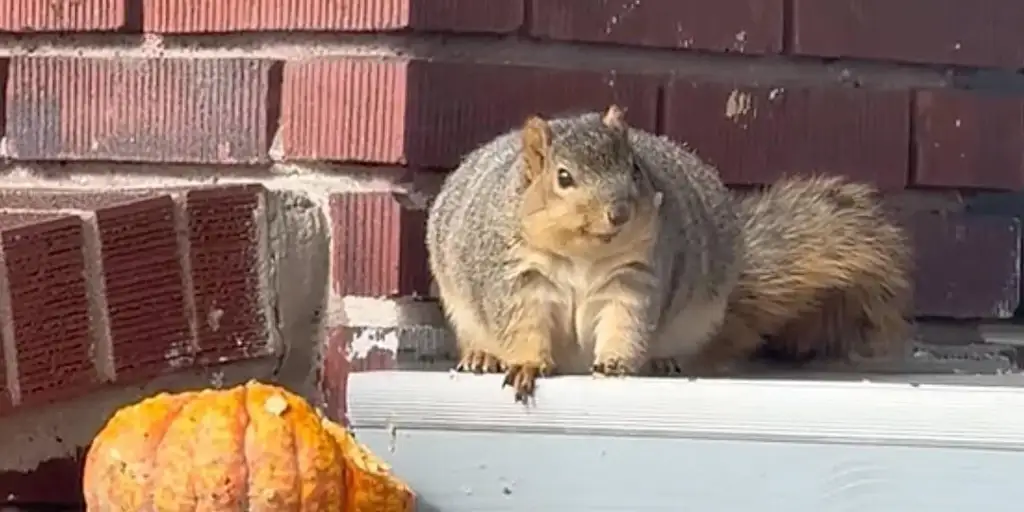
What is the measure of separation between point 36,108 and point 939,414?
28.6 inches

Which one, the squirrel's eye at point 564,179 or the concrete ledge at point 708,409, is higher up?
the squirrel's eye at point 564,179

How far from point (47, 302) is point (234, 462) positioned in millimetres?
273

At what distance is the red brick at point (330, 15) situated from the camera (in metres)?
1.27

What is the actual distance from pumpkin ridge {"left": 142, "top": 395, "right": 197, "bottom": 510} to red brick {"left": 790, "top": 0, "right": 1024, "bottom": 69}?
2.03 ft

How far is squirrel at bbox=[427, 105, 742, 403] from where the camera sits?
1.16 m

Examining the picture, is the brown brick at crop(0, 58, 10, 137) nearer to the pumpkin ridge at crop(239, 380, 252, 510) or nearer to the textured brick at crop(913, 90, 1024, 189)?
the pumpkin ridge at crop(239, 380, 252, 510)

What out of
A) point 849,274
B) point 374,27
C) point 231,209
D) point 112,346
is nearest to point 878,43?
point 849,274

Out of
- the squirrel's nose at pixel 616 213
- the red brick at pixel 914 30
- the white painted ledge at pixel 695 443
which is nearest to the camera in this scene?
the white painted ledge at pixel 695 443

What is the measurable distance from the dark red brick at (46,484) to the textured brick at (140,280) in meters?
0.09

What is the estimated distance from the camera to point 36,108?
1346 mm

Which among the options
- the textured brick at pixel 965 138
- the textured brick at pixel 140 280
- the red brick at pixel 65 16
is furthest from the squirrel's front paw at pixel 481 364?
the textured brick at pixel 965 138

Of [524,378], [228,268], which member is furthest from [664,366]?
[228,268]

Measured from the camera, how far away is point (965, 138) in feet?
4.94

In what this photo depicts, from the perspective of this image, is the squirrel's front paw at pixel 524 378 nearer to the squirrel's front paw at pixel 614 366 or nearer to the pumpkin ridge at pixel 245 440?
the squirrel's front paw at pixel 614 366
